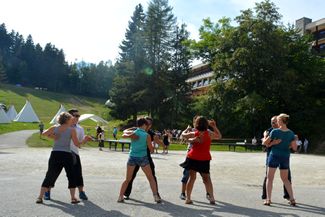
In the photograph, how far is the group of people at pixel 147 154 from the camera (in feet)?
24.6

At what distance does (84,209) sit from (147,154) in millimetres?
1688

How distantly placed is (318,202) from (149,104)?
45439 millimetres

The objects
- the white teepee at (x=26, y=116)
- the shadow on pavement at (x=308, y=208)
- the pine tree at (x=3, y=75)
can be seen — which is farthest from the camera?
the pine tree at (x=3, y=75)

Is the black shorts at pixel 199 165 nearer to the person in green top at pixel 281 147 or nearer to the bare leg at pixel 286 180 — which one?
the person in green top at pixel 281 147

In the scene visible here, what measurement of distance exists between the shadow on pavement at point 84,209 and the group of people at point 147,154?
0.79ft

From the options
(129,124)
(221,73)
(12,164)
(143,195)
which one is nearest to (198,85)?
(129,124)

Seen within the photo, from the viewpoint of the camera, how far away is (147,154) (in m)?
7.99

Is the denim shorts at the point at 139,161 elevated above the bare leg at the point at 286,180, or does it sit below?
above

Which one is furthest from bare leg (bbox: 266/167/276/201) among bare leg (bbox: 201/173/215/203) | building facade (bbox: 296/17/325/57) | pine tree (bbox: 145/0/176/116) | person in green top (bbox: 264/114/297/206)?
building facade (bbox: 296/17/325/57)

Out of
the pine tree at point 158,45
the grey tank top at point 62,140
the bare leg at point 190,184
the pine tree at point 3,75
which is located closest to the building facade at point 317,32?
the pine tree at point 158,45

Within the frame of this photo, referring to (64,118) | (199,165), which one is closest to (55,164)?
(64,118)

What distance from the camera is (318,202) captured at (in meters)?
8.40

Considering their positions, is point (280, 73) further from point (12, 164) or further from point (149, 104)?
point (12, 164)

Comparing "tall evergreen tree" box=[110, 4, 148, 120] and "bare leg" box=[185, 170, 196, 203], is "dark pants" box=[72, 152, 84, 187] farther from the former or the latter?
"tall evergreen tree" box=[110, 4, 148, 120]
